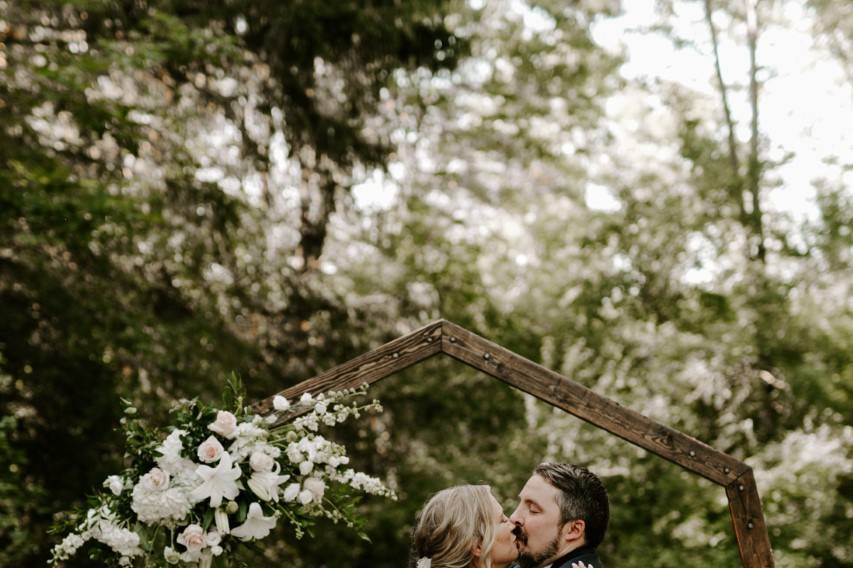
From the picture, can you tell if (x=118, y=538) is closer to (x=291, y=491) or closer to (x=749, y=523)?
(x=291, y=491)

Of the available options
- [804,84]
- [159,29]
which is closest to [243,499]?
[159,29]

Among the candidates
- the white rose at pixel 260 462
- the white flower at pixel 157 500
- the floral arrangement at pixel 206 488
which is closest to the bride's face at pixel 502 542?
the floral arrangement at pixel 206 488

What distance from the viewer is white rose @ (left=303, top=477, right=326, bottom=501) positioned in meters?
3.65

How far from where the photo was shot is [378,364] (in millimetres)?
4008

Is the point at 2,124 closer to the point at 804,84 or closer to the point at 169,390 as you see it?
the point at 169,390

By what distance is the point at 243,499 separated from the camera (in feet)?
11.8

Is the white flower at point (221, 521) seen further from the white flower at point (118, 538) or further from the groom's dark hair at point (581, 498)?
the groom's dark hair at point (581, 498)

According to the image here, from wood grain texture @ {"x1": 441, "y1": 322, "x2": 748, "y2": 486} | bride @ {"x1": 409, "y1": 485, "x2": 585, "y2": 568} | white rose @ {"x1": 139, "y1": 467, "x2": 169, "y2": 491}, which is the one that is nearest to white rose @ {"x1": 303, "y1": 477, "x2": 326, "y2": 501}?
bride @ {"x1": 409, "y1": 485, "x2": 585, "y2": 568}

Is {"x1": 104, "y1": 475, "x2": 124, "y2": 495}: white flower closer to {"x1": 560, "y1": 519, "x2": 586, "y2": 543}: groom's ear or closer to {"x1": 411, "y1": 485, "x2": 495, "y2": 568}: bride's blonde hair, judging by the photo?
{"x1": 411, "y1": 485, "x2": 495, "y2": 568}: bride's blonde hair

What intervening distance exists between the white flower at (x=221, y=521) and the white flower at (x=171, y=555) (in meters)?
0.16

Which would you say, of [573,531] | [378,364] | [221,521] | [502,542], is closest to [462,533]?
[502,542]

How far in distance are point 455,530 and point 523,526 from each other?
0.43m

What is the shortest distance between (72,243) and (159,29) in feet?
6.09

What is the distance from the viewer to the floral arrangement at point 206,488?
3453 mm
